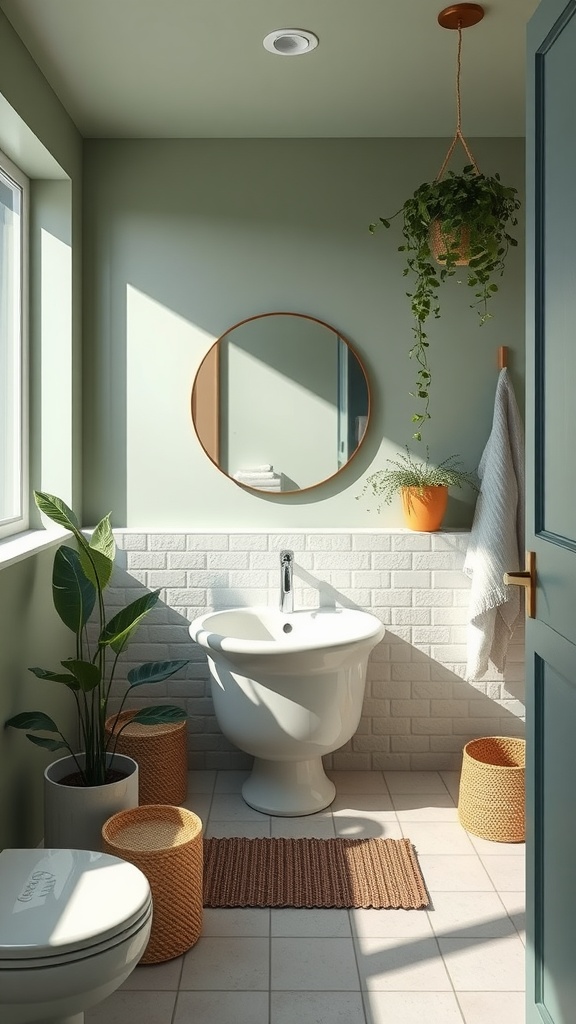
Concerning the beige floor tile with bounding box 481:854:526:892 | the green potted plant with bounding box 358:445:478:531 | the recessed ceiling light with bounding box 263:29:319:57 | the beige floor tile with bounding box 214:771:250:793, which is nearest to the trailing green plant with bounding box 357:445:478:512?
the green potted plant with bounding box 358:445:478:531

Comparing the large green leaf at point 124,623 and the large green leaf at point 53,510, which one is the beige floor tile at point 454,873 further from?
the large green leaf at point 53,510

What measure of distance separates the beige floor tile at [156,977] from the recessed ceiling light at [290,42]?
2.64 m

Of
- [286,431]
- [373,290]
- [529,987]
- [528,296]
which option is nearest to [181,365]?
[286,431]

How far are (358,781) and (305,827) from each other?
471mm

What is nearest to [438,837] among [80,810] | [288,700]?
[288,700]

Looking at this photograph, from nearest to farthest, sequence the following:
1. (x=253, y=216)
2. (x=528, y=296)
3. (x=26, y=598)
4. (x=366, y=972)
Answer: (x=528, y=296) < (x=366, y=972) < (x=26, y=598) < (x=253, y=216)

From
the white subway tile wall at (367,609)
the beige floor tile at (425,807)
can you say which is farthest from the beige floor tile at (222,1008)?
the white subway tile wall at (367,609)

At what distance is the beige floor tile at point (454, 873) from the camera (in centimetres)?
271

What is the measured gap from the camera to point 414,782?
3.51 meters

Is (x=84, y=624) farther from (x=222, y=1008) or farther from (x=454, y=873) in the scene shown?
(x=454, y=873)

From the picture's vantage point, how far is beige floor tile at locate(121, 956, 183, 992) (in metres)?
2.21

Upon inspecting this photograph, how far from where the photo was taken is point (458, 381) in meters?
3.67

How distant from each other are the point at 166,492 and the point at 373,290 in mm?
1173

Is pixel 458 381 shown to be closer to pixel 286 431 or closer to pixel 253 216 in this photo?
pixel 286 431
